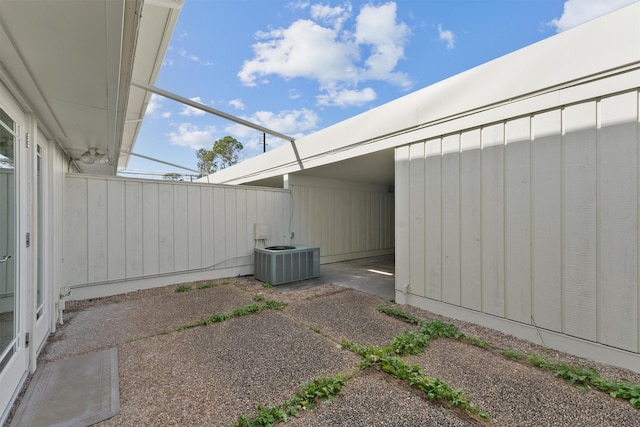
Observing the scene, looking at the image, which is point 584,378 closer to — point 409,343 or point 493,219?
point 409,343

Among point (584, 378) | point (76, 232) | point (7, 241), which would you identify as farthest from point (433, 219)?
point (76, 232)

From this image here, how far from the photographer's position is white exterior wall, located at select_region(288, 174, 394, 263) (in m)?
6.88

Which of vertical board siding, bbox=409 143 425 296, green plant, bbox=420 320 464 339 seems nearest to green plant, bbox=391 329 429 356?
green plant, bbox=420 320 464 339

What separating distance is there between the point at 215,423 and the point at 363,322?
6.66ft

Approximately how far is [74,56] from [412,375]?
3203 millimetres

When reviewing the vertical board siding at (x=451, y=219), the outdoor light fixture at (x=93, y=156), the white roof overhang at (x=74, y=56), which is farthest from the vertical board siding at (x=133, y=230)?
the vertical board siding at (x=451, y=219)

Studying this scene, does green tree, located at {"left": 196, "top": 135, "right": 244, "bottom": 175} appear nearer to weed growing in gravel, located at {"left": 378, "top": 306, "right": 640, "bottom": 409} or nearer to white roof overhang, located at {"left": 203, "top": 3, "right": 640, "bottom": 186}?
white roof overhang, located at {"left": 203, "top": 3, "right": 640, "bottom": 186}

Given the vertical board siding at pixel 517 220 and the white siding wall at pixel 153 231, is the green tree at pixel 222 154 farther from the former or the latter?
the vertical board siding at pixel 517 220

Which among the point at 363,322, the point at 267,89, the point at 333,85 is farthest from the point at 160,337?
the point at 333,85

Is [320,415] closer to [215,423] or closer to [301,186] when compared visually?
[215,423]

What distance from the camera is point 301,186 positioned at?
22.4ft

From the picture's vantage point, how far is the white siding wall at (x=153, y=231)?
14.0 ft

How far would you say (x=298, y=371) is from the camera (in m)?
2.21

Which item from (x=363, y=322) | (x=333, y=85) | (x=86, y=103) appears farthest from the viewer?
(x=333, y=85)
